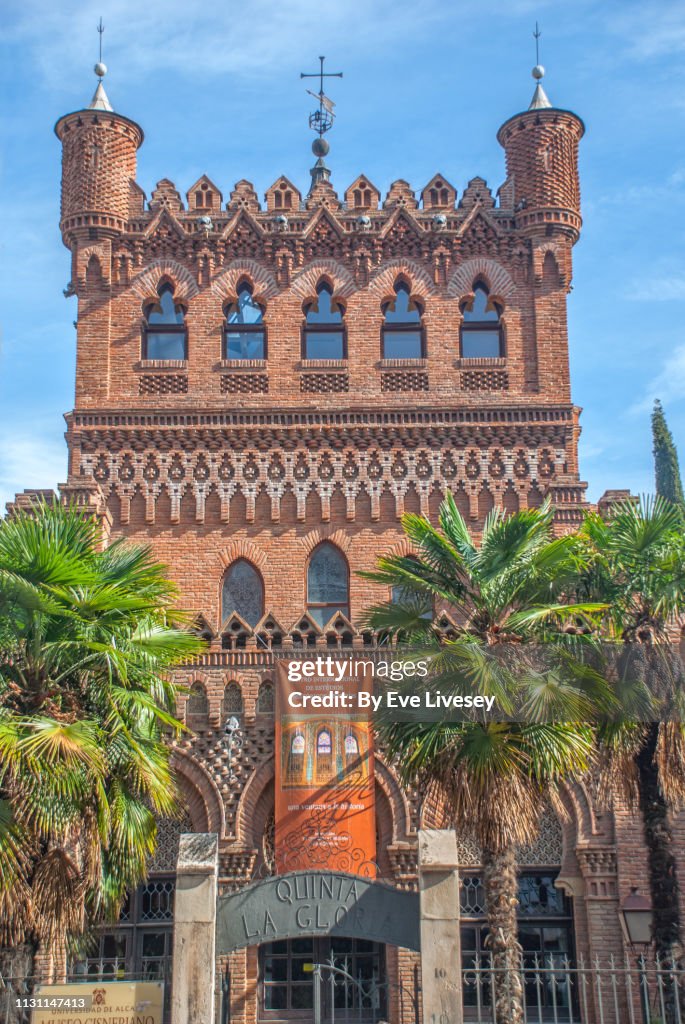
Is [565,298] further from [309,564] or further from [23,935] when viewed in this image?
[23,935]

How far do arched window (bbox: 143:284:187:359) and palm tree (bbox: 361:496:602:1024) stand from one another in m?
11.1

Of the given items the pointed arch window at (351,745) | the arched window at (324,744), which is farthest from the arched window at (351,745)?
the arched window at (324,744)

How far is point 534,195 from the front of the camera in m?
29.6

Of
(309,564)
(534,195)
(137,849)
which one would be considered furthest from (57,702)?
(534,195)

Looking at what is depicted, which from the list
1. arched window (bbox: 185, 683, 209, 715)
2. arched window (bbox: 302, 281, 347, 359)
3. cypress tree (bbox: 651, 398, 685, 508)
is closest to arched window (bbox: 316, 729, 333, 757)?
arched window (bbox: 185, 683, 209, 715)

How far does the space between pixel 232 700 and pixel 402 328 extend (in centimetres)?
906

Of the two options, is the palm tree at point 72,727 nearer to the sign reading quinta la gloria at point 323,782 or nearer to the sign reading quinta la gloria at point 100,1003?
the sign reading quinta la gloria at point 100,1003

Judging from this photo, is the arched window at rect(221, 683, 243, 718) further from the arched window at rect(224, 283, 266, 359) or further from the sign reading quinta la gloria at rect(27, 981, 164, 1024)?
the sign reading quinta la gloria at rect(27, 981, 164, 1024)

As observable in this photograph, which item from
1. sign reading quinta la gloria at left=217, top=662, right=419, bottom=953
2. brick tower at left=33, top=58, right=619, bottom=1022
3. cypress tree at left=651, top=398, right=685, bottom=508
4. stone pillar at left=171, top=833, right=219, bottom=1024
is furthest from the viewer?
cypress tree at left=651, top=398, right=685, bottom=508

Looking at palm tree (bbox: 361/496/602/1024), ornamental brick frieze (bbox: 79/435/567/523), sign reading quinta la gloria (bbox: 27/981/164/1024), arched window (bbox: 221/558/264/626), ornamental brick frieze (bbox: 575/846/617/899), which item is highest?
ornamental brick frieze (bbox: 79/435/567/523)

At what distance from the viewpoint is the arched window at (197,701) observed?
24891mm

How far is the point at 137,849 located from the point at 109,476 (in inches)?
450

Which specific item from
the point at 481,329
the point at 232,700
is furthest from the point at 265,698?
the point at 481,329

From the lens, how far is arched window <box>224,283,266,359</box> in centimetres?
2934
